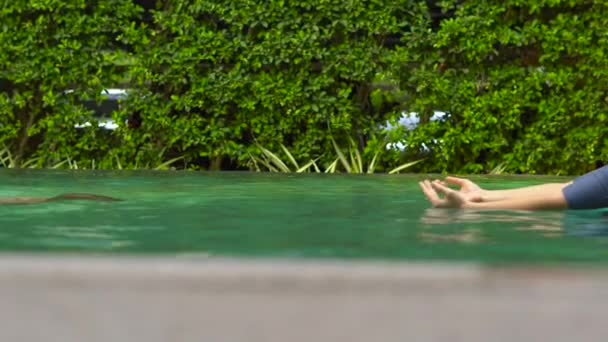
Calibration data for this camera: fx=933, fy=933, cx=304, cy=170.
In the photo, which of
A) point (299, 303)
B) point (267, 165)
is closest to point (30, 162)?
point (267, 165)

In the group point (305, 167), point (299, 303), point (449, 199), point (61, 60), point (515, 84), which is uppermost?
point (61, 60)

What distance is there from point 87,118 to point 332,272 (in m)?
6.76

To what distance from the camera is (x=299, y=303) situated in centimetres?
167

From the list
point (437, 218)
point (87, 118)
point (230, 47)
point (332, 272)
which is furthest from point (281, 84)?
point (332, 272)

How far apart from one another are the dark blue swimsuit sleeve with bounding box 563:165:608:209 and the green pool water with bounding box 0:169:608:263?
0.05m

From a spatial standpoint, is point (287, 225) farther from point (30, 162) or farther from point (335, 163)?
point (30, 162)

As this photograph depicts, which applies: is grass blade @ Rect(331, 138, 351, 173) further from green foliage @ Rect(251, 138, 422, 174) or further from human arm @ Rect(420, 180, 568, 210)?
human arm @ Rect(420, 180, 568, 210)

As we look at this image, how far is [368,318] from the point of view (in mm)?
1668

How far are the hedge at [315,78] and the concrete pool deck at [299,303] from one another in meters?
5.90

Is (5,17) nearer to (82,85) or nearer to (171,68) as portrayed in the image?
(82,85)

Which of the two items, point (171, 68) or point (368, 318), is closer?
point (368, 318)

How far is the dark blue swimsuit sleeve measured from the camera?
12.9 ft

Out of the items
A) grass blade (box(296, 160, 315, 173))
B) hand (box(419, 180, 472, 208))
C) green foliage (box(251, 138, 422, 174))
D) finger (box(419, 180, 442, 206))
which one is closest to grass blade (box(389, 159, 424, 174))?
green foliage (box(251, 138, 422, 174))

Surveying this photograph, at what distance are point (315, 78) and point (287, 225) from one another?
4626 mm
